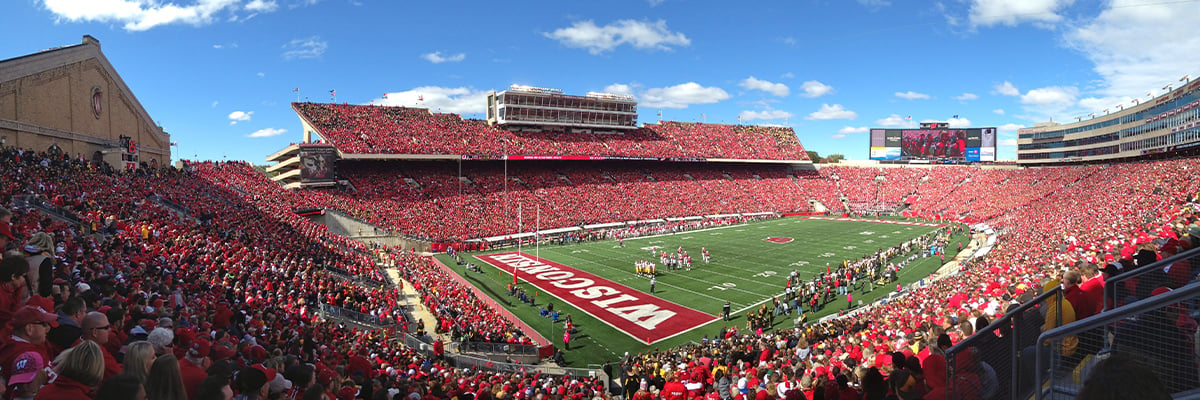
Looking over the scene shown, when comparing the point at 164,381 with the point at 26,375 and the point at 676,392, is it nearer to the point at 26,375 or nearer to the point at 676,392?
the point at 26,375

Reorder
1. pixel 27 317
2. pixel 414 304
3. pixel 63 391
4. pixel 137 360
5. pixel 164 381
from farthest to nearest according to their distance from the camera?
pixel 414 304
pixel 27 317
pixel 137 360
pixel 164 381
pixel 63 391

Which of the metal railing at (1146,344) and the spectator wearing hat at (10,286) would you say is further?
the spectator wearing hat at (10,286)

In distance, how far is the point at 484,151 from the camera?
52250 mm

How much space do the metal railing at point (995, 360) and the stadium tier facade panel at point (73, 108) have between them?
1152 inches

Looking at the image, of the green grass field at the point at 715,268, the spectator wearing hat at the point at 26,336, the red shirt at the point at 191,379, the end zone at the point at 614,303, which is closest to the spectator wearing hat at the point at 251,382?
the red shirt at the point at 191,379

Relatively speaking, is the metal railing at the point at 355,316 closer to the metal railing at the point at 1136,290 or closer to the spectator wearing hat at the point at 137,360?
the spectator wearing hat at the point at 137,360

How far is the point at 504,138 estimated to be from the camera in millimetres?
56250

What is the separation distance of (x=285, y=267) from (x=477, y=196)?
3047 cm

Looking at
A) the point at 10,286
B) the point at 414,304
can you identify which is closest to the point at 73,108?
the point at 414,304

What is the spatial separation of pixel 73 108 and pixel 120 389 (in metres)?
30.8

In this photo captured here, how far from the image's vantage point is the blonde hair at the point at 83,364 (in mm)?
2873

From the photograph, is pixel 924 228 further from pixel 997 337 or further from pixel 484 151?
pixel 997 337

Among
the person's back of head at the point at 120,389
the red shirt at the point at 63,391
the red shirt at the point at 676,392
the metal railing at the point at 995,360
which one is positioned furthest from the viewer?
the red shirt at the point at 676,392

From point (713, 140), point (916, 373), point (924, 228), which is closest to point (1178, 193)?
point (924, 228)
